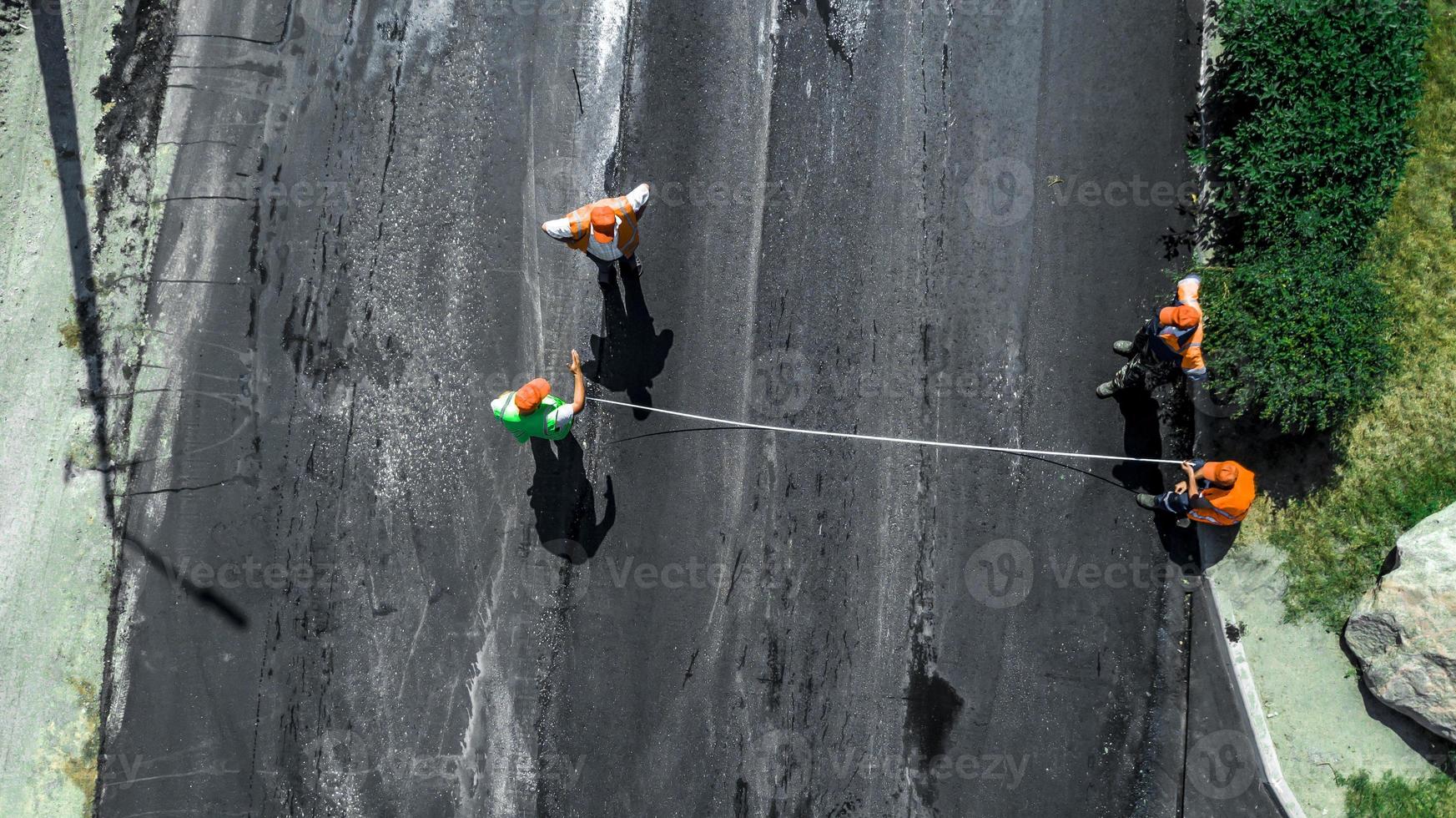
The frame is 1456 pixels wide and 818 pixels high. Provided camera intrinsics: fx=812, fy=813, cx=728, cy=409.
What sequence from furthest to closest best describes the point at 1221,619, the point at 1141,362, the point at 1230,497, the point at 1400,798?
1. the point at 1221,619
2. the point at 1400,798
3. the point at 1141,362
4. the point at 1230,497

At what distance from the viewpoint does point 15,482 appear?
Answer: 25.1 ft

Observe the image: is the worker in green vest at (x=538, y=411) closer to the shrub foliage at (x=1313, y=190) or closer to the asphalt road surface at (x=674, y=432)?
the asphalt road surface at (x=674, y=432)

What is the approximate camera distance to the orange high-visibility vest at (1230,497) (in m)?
6.55

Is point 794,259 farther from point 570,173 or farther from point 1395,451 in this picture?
point 1395,451

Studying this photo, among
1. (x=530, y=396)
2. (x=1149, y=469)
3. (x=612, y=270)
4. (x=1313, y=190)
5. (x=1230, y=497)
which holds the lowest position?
(x=1230, y=497)

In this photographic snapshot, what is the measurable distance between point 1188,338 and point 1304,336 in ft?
3.71

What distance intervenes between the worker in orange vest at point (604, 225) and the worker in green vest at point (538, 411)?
961 mm

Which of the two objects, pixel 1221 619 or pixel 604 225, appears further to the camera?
pixel 1221 619

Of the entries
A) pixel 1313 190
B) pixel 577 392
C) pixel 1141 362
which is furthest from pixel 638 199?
pixel 1313 190

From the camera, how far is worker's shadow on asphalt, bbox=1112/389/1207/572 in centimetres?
738

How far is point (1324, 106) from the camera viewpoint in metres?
6.81

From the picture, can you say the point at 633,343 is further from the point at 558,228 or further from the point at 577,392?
the point at 558,228

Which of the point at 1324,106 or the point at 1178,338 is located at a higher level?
the point at 1324,106

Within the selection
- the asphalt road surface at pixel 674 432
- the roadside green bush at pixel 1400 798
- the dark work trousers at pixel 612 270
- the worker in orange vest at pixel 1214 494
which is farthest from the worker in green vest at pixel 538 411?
the roadside green bush at pixel 1400 798
